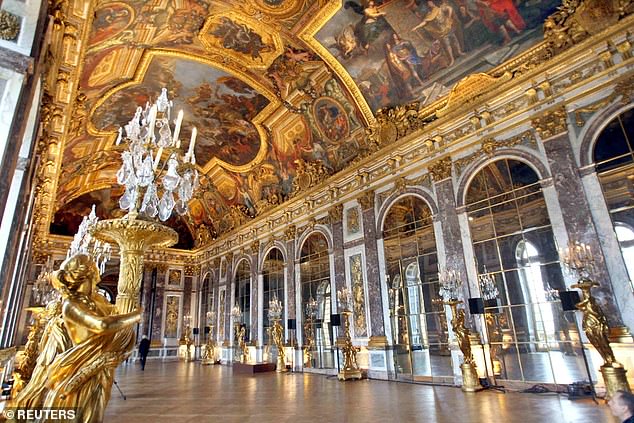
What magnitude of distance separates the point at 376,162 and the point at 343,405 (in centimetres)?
738

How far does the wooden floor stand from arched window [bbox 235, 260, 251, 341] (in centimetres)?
805

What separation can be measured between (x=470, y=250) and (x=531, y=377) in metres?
2.87

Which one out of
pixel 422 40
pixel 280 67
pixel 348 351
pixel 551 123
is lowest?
pixel 348 351

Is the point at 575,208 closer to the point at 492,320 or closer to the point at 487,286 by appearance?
the point at 487,286

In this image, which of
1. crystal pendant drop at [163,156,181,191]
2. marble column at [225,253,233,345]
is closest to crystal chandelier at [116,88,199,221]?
crystal pendant drop at [163,156,181,191]

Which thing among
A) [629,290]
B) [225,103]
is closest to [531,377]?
[629,290]

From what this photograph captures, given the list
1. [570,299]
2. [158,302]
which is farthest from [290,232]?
[158,302]

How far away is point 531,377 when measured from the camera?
751cm

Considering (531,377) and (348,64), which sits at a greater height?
(348,64)

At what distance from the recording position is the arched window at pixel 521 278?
294 inches

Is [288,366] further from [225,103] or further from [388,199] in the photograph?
[225,103]

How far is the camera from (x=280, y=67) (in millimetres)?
12188

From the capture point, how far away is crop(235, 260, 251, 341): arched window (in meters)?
17.0

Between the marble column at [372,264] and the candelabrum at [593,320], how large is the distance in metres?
4.99
